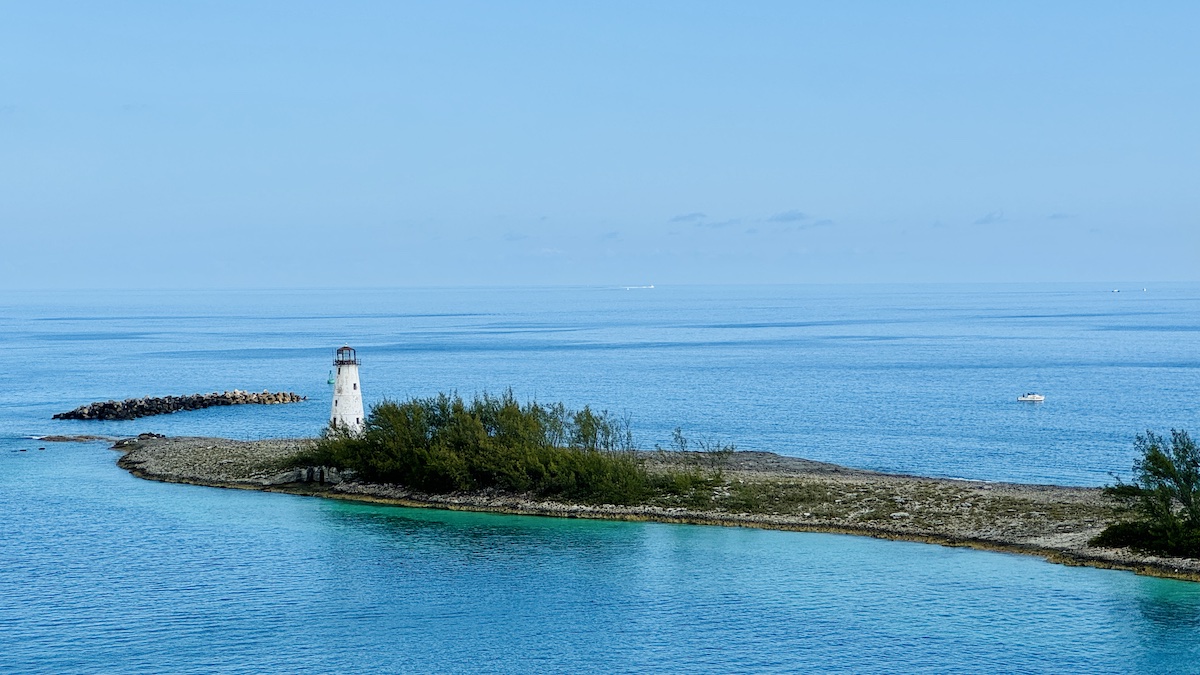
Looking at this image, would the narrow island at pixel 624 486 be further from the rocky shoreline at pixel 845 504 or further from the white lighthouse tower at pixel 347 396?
the white lighthouse tower at pixel 347 396

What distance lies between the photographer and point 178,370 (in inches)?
5792

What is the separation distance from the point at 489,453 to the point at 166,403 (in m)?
55.6

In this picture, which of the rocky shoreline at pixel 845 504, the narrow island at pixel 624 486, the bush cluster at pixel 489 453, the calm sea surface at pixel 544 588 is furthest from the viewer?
the bush cluster at pixel 489 453

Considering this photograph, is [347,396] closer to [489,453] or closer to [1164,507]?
[489,453]

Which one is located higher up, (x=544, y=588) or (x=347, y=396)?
(x=347, y=396)

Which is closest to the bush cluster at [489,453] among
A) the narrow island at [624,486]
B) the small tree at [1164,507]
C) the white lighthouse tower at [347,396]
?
the narrow island at [624,486]

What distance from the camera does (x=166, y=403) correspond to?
10625 centimetres

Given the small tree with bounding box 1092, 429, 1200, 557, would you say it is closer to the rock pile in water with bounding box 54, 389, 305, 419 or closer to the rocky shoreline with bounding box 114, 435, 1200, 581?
the rocky shoreline with bounding box 114, 435, 1200, 581

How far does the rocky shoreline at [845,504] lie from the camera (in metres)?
48.8

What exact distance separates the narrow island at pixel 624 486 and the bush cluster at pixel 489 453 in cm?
7

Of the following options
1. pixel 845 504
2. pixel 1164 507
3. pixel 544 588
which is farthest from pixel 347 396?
pixel 1164 507

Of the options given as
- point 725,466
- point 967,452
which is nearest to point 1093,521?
point 725,466

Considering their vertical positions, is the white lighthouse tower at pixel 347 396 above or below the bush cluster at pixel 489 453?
above

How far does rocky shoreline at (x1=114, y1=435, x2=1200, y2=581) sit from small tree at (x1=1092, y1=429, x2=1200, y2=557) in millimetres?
778
